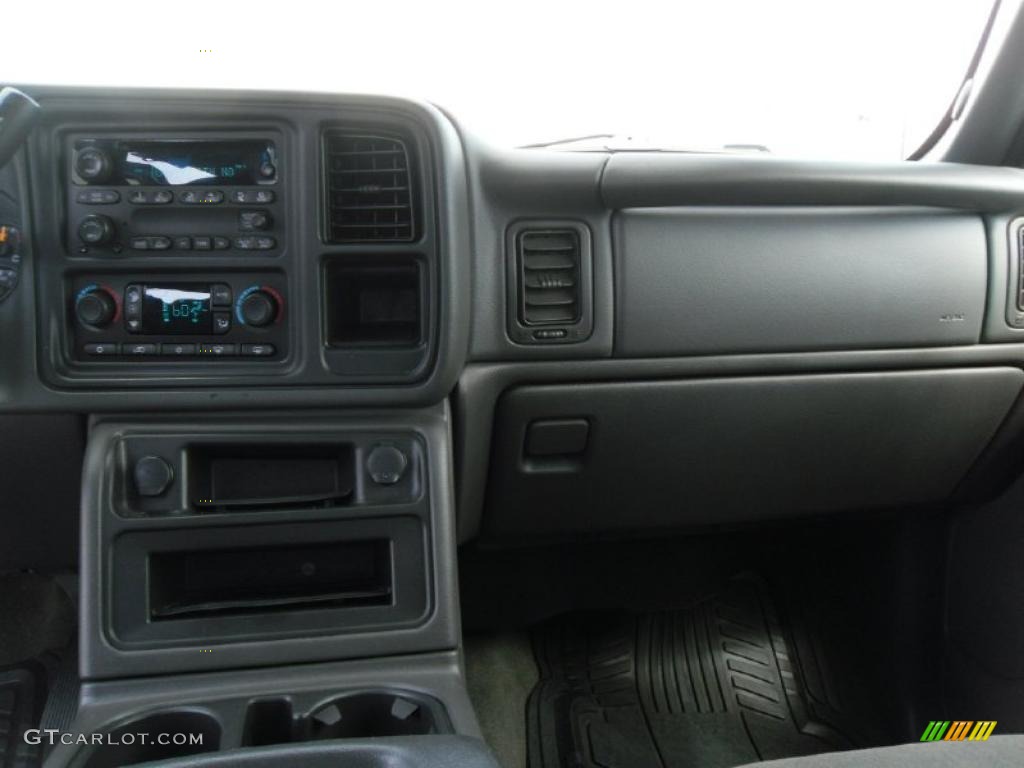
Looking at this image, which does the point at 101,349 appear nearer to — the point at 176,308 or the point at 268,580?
the point at 176,308

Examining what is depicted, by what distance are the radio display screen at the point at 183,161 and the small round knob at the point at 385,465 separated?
1.63ft

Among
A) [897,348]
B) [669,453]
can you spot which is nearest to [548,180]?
[669,453]

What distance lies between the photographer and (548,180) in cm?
158

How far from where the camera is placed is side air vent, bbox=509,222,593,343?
1.61 m

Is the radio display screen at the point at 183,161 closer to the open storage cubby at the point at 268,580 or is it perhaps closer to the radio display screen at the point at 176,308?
A: the radio display screen at the point at 176,308

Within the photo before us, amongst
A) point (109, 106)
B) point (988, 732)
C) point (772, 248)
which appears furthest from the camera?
point (988, 732)

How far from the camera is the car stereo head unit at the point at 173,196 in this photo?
141 centimetres

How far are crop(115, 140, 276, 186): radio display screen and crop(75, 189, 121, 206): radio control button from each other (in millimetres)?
29

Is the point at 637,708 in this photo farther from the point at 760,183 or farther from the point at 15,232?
the point at 15,232

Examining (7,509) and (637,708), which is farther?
(637,708)

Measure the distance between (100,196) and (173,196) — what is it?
0.38ft

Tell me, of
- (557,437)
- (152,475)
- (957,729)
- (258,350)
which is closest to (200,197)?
(258,350)

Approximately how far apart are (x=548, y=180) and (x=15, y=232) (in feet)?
2.89

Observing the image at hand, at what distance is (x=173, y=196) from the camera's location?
141 centimetres
